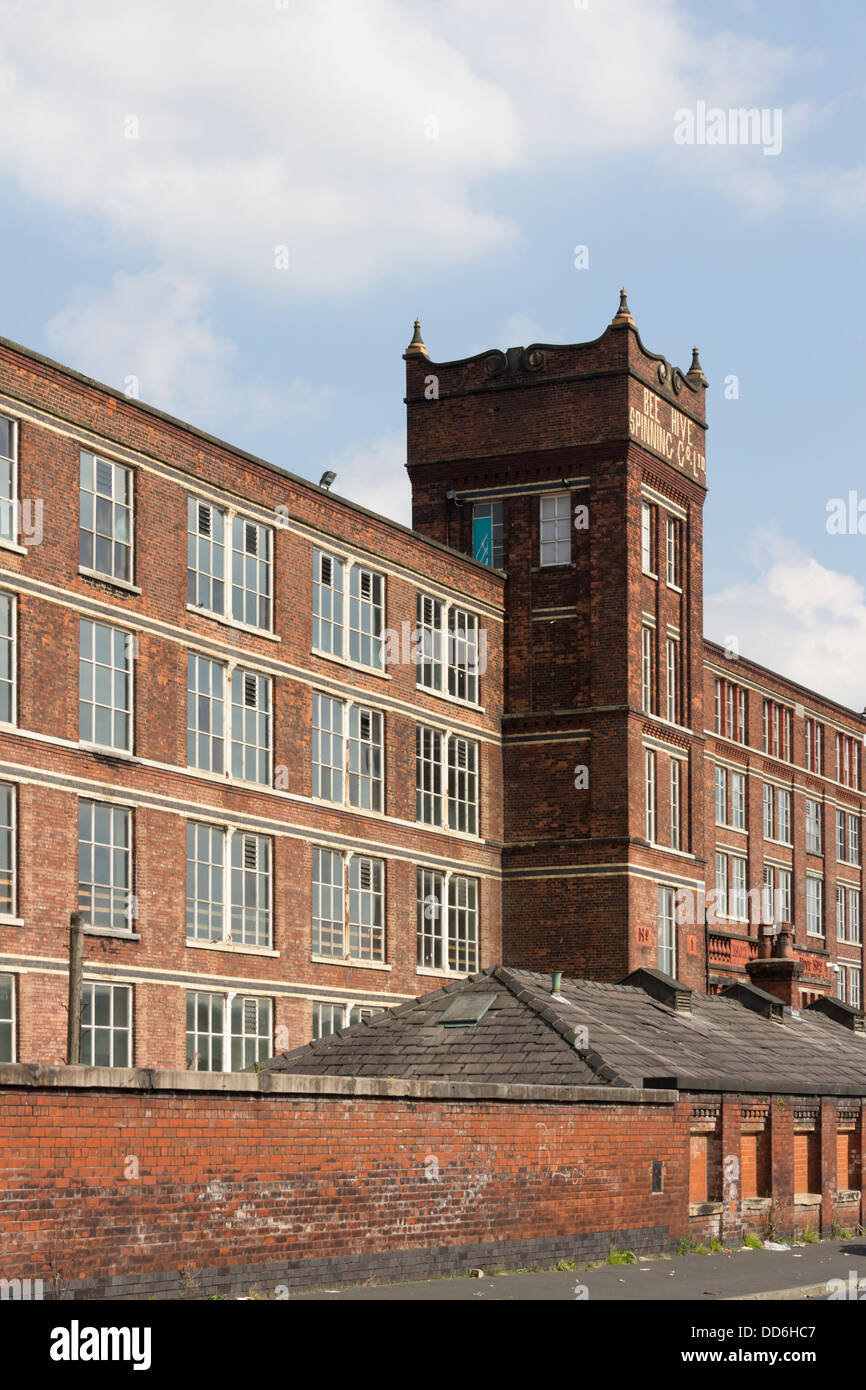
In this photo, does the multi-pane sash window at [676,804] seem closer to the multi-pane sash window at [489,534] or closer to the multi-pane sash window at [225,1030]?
the multi-pane sash window at [489,534]

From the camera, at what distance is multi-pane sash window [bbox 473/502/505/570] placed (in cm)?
5234

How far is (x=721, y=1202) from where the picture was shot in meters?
27.7

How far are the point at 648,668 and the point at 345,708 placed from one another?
1128 centimetres

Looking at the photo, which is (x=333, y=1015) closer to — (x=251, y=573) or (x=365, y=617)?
(x=365, y=617)

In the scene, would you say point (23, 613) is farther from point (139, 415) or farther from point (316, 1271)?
point (316, 1271)

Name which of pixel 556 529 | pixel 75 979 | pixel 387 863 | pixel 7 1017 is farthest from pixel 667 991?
pixel 556 529

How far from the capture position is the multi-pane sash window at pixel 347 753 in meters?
42.9

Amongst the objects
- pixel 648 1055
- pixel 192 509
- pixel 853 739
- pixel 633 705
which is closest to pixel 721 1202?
pixel 648 1055

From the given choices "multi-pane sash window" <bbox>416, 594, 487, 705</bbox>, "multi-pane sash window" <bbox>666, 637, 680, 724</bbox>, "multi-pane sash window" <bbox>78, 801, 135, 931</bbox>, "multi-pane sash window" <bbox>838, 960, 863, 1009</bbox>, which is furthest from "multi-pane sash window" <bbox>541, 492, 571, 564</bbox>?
"multi-pane sash window" <bbox>838, 960, 863, 1009</bbox>

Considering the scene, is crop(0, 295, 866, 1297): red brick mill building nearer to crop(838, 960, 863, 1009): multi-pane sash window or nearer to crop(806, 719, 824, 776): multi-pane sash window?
crop(806, 719, 824, 776): multi-pane sash window

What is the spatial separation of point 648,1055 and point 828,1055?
1031 centimetres

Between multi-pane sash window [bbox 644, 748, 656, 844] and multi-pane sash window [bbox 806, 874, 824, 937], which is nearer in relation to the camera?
multi-pane sash window [bbox 644, 748, 656, 844]

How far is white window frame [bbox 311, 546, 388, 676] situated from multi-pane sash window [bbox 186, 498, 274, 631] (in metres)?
2.03

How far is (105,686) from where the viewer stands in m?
35.8
